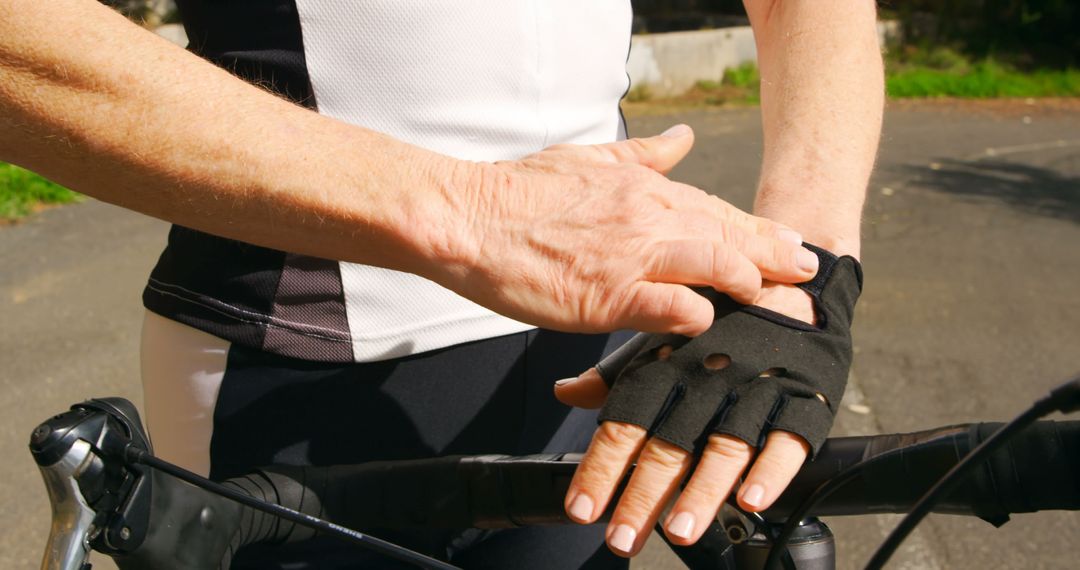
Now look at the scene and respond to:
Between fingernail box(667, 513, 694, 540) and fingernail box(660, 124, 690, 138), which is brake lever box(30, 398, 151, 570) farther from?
fingernail box(660, 124, 690, 138)

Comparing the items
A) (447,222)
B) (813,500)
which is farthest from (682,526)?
(447,222)

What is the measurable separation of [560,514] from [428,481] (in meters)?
0.17

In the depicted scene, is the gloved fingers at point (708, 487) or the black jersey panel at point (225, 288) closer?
the gloved fingers at point (708, 487)

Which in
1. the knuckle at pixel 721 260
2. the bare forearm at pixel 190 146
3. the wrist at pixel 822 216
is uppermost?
the bare forearm at pixel 190 146

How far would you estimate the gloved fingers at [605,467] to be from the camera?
1.07 metres

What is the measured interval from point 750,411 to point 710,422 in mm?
42

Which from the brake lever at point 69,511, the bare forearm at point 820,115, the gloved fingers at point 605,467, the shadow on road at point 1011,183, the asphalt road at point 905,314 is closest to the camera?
the brake lever at point 69,511

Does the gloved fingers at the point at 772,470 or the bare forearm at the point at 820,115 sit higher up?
the bare forearm at the point at 820,115

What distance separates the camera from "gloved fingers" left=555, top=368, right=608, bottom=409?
1255mm

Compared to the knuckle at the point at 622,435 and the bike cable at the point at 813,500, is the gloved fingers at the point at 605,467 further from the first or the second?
the bike cable at the point at 813,500

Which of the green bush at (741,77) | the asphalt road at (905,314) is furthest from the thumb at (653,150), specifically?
the green bush at (741,77)

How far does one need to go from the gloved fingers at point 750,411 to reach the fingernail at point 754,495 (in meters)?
0.04

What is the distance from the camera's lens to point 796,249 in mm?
1209

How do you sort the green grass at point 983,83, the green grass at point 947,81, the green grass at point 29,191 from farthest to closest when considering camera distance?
the green grass at point 983,83
the green grass at point 947,81
the green grass at point 29,191
